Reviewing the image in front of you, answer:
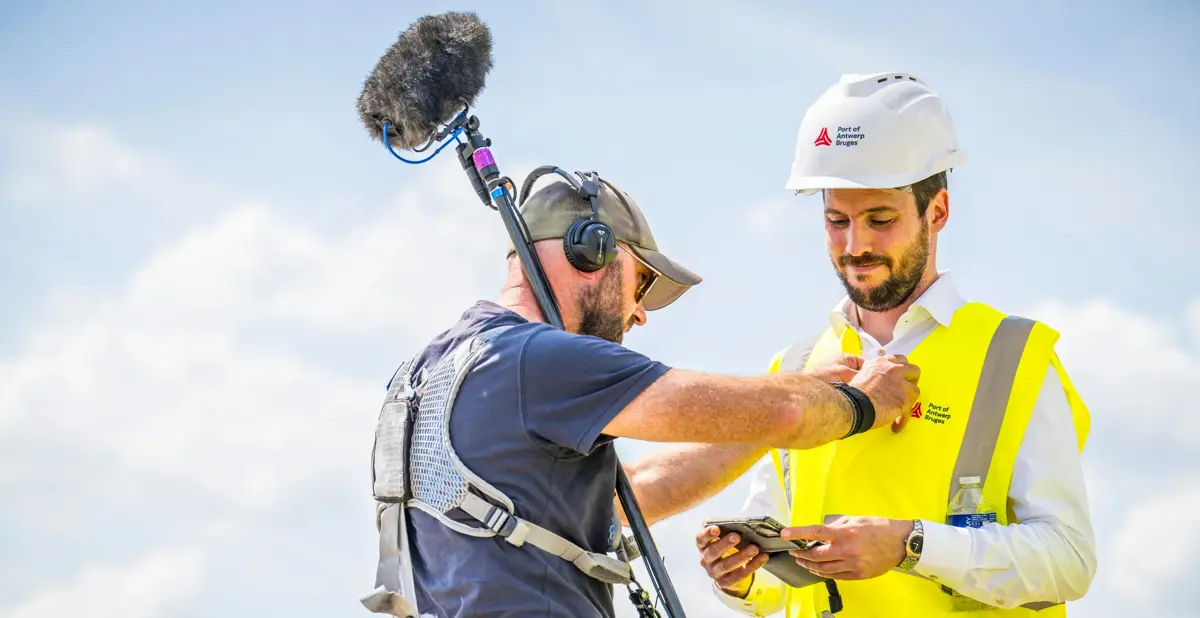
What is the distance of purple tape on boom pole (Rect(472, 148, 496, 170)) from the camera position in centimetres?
581

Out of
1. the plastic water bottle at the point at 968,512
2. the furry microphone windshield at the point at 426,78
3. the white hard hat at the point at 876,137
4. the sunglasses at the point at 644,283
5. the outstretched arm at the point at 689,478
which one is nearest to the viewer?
the plastic water bottle at the point at 968,512

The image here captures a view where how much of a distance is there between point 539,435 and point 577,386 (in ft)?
0.81

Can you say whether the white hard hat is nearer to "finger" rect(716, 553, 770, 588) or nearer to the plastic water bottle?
the plastic water bottle

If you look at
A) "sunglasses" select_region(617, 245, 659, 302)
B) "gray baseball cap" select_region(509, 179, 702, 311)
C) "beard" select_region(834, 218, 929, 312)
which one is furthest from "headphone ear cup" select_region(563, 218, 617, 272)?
"beard" select_region(834, 218, 929, 312)

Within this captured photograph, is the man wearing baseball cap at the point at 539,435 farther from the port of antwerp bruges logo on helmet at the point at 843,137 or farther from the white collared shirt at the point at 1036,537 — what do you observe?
the port of antwerp bruges logo on helmet at the point at 843,137

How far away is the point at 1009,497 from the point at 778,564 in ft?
3.16

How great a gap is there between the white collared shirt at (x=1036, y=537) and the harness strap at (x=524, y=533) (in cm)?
129

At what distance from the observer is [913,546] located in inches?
190

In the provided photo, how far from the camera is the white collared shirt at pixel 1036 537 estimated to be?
479 cm

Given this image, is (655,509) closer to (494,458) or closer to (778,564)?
(778,564)

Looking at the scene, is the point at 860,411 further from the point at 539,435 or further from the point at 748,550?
the point at 539,435

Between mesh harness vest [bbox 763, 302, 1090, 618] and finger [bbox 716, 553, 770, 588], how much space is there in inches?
13.7

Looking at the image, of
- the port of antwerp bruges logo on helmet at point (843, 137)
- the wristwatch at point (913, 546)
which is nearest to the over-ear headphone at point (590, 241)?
the port of antwerp bruges logo on helmet at point (843, 137)

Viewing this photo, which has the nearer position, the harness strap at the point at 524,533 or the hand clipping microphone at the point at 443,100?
the harness strap at the point at 524,533
